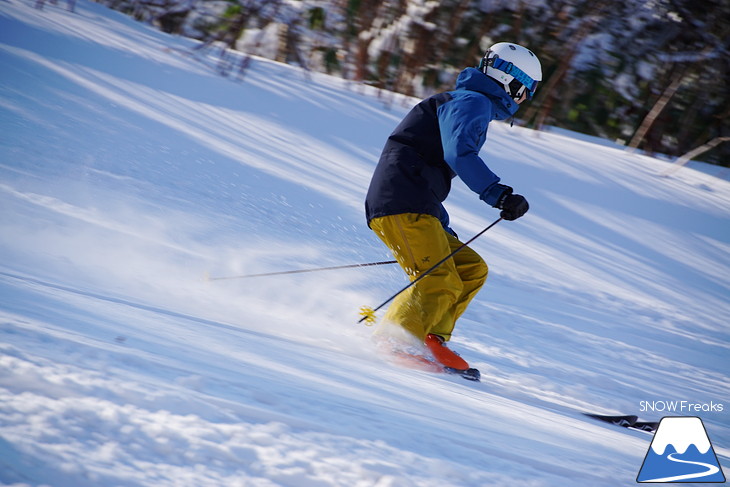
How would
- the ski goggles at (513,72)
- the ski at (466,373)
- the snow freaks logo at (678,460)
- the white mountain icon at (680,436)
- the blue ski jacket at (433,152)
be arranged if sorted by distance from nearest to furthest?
the snow freaks logo at (678,460), the white mountain icon at (680,436), the blue ski jacket at (433,152), the ski at (466,373), the ski goggles at (513,72)

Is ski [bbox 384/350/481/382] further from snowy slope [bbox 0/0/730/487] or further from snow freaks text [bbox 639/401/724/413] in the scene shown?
snow freaks text [bbox 639/401/724/413]

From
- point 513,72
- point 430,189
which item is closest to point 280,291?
point 430,189

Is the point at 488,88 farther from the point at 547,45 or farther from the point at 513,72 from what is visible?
the point at 547,45

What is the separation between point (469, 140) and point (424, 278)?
74 cm

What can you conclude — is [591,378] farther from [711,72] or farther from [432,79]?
[711,72]

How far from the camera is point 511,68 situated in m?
Answer: 3.29

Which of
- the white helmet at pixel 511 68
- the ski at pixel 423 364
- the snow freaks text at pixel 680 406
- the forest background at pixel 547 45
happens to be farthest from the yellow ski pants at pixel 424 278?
the forest background at pixel 547 45

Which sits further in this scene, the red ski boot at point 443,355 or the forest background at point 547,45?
the forest background at point 547,45

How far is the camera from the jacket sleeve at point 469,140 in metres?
3.03

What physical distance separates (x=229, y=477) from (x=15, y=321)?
94cm

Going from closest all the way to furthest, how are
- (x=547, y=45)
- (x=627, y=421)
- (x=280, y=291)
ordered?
(x=627, y=421) < (x=280, y=291) < (x=547, y=45)


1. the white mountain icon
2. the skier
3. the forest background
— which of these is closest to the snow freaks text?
the white mountain icon

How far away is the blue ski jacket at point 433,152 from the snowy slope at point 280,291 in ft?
2.68

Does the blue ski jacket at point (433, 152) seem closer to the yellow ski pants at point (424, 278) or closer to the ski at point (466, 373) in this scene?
the yellow ski pants at point (424, 278)
